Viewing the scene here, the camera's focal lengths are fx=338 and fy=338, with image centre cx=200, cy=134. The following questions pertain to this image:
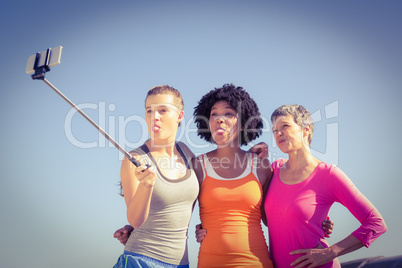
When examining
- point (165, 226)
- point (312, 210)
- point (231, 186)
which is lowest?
point (165, 226)

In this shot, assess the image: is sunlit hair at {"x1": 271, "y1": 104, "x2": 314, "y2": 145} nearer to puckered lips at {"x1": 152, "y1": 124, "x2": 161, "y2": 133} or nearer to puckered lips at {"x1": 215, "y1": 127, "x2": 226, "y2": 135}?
puckered lips at {"x1": 215, "y1": 127, "x2": 226, "y2": 135}

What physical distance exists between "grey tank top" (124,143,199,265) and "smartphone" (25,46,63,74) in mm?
1435

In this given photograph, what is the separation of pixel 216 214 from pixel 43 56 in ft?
8.78

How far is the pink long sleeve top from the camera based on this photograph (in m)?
3.83

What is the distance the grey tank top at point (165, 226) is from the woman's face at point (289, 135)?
1.37 metres

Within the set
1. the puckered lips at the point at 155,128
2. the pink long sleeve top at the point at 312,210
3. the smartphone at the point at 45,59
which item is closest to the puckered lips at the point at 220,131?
the puckered lips at the point at 155,128

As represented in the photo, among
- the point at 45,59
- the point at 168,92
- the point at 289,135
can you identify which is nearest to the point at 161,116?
the point at 168,92

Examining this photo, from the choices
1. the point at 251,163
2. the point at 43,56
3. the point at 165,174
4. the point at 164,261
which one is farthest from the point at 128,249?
the point at 43,56

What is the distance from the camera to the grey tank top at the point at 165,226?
12.6 feet

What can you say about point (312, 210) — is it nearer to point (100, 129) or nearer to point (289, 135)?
point (289, 135)

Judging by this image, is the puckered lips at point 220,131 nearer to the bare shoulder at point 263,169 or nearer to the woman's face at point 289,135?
the bare shoulder at point 263,169

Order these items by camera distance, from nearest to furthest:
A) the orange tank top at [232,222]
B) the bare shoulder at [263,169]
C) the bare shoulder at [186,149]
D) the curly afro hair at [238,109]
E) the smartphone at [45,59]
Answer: the smartphone at [45,59]
the orange tank top at [232,222]
the bare shoulder at [263,169]
the bare shoulder at [186,149]
the curly afro hair at [238,109]

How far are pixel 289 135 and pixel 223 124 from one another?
90 cm

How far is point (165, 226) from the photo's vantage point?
12.9 ft
